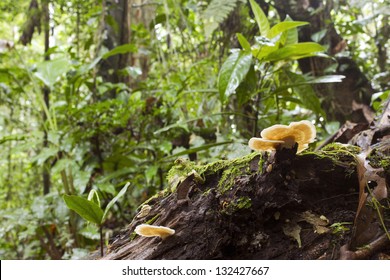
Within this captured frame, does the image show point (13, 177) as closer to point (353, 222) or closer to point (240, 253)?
point (240, 253)

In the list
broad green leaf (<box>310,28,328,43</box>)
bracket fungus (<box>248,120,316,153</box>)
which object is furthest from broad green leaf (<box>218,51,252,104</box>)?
broad green leaf (<box>310,28,328,43</box>)

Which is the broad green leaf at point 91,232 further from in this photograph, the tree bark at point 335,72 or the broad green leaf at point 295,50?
the tree bark at point 335,72

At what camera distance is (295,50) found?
1.14m

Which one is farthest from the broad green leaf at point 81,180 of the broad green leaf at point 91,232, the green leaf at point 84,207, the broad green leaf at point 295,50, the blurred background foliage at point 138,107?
the broad green leaf at point 295,50

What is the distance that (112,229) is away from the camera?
5.66ft

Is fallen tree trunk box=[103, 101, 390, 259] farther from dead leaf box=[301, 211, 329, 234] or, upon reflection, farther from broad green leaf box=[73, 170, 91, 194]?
broad green leaf box=[73, 170, 91, 194]

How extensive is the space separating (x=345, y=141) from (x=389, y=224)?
417mm

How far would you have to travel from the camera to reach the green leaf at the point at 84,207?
0.76 meters

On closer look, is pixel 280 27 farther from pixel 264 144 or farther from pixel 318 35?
pixel 318 35

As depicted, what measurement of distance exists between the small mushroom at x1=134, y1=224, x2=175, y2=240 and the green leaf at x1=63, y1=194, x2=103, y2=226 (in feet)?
0.42

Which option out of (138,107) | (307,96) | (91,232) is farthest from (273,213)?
(138,107)

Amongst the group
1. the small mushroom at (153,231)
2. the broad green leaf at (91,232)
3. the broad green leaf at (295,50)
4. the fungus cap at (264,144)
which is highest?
the broad green leaf at (295,50)

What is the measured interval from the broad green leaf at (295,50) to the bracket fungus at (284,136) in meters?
0.50
